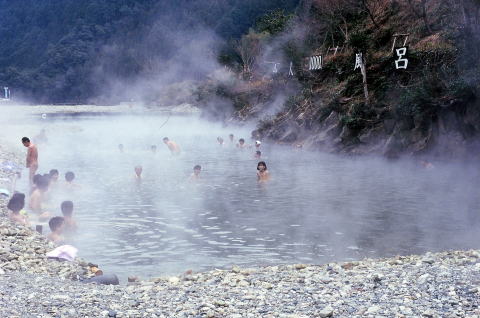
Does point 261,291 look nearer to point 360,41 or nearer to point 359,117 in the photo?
point 359,117

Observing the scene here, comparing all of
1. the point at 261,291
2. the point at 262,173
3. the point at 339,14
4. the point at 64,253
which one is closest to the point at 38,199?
the point at 64,253

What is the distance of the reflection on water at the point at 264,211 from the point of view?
9.45m

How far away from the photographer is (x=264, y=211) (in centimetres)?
1280

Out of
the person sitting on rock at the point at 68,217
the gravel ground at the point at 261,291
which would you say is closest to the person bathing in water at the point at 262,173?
the person sitting on rock at the point at 68,217

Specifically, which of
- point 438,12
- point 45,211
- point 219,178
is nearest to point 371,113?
point 438,12

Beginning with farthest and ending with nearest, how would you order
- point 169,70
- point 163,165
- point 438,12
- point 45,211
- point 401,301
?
point 169,70 → point 438,12 → point 163,165 → point 45,211 → point 401,301

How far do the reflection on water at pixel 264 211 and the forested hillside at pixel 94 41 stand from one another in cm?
6948

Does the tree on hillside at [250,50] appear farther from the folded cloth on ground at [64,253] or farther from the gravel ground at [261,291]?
the gravel ground at [261,291]

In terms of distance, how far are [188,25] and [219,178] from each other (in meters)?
94.3

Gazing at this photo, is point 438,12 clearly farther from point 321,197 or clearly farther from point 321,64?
point 321,197

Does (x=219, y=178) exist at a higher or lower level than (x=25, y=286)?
higher

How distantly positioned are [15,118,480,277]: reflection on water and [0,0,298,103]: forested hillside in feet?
228

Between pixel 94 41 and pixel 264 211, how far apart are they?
121457 millimetres

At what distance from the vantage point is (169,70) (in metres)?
102
